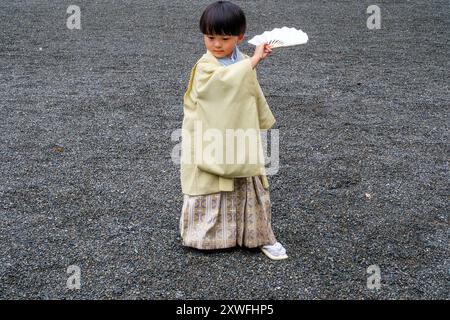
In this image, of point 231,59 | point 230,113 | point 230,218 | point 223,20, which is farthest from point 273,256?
point 223,20

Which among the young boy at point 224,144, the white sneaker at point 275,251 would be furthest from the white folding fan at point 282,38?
the white sneaker at point 275,251

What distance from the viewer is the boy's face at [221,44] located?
2605 millimetres

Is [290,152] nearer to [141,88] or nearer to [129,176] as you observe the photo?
[129,176]

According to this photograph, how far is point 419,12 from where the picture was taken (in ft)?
32.0

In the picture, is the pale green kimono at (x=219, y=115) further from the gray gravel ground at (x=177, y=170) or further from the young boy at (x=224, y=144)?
the gray gravel ground at (x=177, y=170)

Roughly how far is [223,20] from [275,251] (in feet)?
3.83

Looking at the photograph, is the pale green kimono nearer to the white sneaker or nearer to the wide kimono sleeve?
the wide kimono sleeve

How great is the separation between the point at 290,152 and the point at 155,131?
115 centimetres

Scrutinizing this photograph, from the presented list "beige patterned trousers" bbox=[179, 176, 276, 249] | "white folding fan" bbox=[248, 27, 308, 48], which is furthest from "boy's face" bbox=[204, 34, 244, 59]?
"beige patterned trousers" bbox=[179, 176, 276, 249]

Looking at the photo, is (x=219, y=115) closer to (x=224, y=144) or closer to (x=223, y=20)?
(x=224, y=144)

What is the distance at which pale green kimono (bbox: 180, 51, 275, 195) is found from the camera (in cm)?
256

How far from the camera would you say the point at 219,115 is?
8.59ft

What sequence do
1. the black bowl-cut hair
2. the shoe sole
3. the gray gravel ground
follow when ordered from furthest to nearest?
the shoe sole < the gray gravel ground < the black bowl-cut hair
